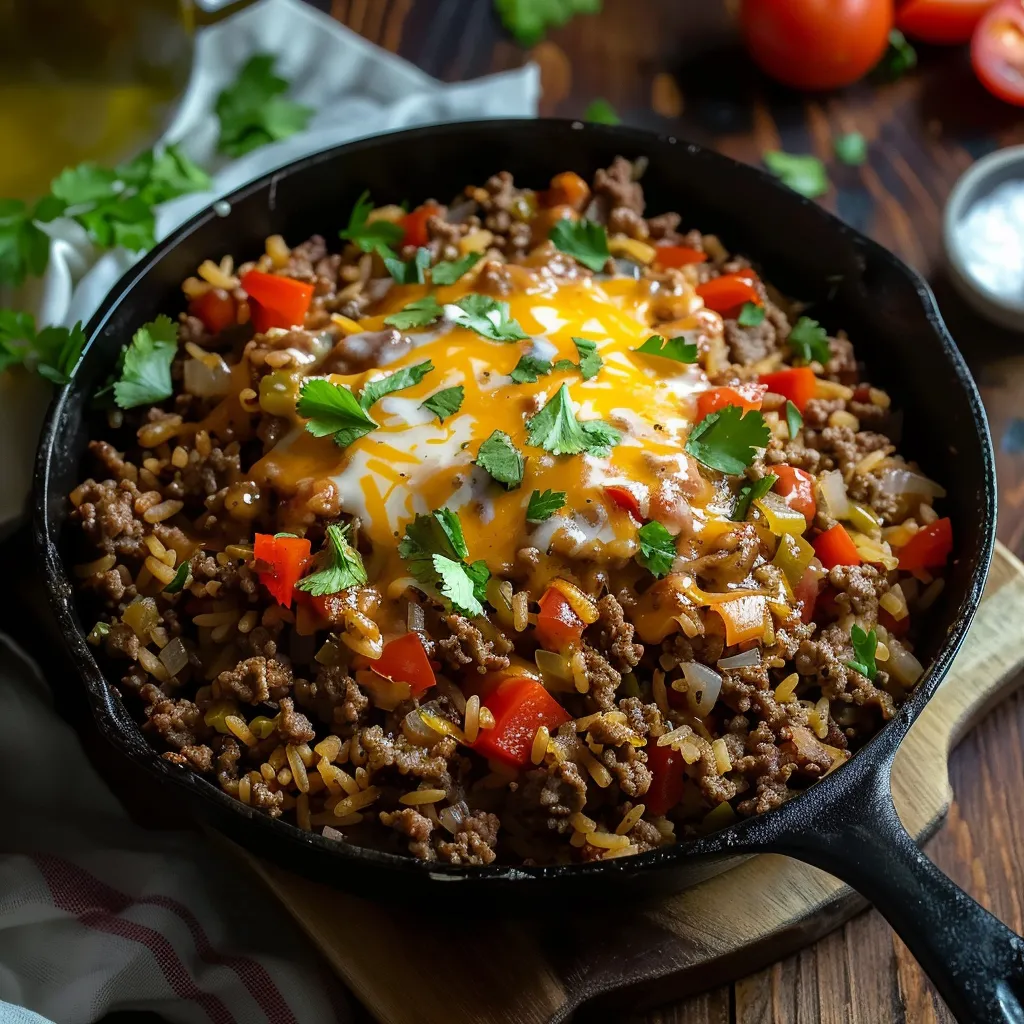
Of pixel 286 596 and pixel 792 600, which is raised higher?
pixel 792 600

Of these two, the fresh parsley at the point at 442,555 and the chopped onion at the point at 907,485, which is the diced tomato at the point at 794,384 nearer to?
the chopped onion at the point at 907,485

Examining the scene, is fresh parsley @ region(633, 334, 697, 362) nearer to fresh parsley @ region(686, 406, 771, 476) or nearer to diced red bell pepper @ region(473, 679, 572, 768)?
fresh parsley @ region(686, 406, 771, 476)

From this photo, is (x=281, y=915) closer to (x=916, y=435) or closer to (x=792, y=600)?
(x=792, y=600)

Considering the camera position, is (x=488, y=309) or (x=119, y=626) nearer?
(x=119, y=626)

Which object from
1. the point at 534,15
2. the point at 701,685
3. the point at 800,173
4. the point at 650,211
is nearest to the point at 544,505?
the point at 701,685

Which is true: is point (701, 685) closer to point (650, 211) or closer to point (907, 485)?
point (907, 485)

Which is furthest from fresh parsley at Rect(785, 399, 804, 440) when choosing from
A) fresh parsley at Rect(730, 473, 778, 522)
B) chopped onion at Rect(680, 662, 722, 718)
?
chopped onion at Rect(680, 662, 722, 718)

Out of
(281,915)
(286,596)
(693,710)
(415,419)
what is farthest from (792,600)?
(281,915)
